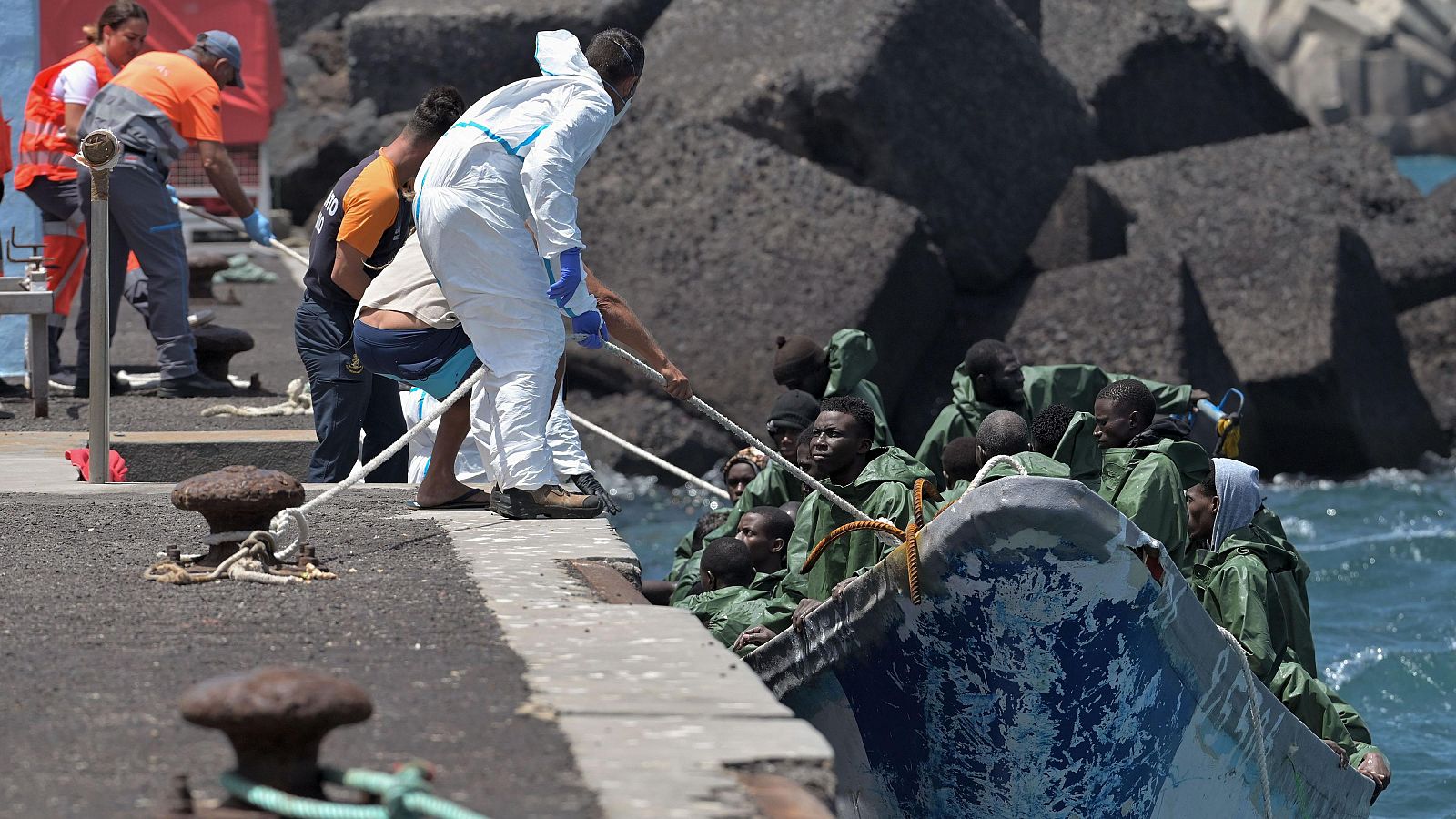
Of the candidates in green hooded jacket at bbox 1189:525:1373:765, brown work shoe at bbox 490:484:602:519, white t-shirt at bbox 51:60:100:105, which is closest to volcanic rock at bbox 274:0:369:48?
white t-shirt at bbox 51:60:100:105

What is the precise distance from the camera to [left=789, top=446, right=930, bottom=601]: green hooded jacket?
646 centimetres

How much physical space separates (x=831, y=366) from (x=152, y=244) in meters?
3.23

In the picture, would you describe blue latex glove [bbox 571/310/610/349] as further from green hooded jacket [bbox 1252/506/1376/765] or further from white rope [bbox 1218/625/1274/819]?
green hooded jacket [bbox 1252/506/1376/765]

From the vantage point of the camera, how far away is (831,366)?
29.9ft

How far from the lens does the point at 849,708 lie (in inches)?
225

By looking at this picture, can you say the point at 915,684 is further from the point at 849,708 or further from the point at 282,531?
the point at 282,531

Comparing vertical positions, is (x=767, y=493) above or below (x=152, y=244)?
below

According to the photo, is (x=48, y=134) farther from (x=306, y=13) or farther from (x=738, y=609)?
(x=306, y=13)

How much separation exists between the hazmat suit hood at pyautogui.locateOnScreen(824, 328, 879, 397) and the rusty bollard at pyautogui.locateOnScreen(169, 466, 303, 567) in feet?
13.0

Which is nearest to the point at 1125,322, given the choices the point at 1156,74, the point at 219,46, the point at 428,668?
the point at 1156,74

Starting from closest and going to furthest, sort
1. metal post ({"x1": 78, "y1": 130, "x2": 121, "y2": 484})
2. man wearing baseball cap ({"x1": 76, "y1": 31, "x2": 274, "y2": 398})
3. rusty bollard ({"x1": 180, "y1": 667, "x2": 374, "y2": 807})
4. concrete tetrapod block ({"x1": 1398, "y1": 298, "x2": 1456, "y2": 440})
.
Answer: rusty bollard ({"x1": 180, "y1": 667, "x2": 374, "y2": 807}) < metal post ({"x1": 78, "y1": 130, "x2": 121, "y2": 484}) < man wearing baseball cap ({"x1": 76, "y1": 31, "x2": 274, "y2": 398}) < concrete tetrapod block ({"x1": 1398, "y1": 298, "x2": 1456, "y2": 440})

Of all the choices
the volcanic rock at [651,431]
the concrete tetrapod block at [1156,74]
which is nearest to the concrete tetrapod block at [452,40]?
the concrete tetrapod block at [1156,74]

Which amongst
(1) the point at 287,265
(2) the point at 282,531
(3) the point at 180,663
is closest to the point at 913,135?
(1) the point at 287,265

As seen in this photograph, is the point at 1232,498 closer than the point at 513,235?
No
